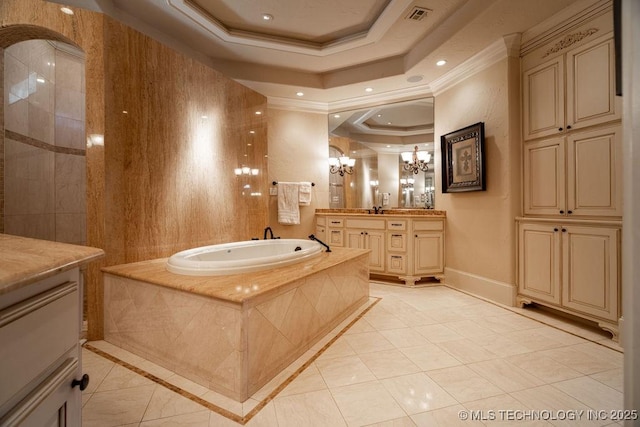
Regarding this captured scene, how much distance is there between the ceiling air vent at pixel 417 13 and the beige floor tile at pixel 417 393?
9.27ft

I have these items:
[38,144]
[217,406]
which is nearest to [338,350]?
[217,406]

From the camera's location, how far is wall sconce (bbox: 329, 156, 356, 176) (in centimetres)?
406

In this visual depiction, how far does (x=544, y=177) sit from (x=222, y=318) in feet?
9.37

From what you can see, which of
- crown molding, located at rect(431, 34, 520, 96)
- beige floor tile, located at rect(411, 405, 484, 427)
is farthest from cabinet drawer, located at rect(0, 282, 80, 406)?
crown molding, located at rect(431, 34, 520, 96)

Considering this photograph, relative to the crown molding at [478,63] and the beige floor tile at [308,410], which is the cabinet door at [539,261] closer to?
the crown molding at [478,63]

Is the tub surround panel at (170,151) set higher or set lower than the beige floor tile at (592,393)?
higher

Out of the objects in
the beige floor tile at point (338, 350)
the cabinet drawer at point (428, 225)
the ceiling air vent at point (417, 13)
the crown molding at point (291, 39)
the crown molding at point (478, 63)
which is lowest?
the beige floor tile at point (338, 350)

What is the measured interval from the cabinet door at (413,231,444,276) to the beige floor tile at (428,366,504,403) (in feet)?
5.83

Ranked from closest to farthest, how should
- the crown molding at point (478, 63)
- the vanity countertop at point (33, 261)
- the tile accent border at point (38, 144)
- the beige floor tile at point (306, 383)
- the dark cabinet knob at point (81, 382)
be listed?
the vanity countertop at point (33, 261), the dark cabinet knob at point (81, 382), the beige floor tile at point (306, 383), the tile accent border at point (38, 144), the crown molding at point (478, 63)

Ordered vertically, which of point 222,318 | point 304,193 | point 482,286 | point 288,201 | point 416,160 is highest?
point 416,160

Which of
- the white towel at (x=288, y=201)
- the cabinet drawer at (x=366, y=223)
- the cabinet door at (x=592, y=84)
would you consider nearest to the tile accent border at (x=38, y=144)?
the white towel at (x=288, y=201)

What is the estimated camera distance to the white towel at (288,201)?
3873mm

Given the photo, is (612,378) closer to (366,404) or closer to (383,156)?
(366,404)

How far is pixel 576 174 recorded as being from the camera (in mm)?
2227
